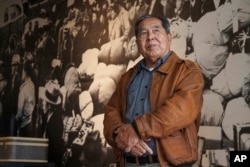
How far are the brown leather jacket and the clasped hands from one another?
35mm

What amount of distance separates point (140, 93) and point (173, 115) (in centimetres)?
21

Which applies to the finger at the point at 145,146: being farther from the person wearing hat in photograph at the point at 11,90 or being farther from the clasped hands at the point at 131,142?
the person wearing hat in photograph at the point at 11,90

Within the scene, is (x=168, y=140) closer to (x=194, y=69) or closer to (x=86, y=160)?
(x=194, y=69)

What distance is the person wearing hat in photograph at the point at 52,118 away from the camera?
9.32ft

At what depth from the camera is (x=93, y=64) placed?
270 centimetres

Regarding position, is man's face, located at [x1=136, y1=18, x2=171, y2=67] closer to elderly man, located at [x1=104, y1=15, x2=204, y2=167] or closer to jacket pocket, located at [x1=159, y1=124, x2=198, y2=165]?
elderly man, located at [x1=104, y1=15, x2=204, y2=167]

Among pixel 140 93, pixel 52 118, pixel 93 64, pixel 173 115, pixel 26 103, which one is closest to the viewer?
pixel 173 115

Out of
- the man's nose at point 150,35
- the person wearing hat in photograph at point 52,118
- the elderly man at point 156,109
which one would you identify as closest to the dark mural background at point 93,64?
the person wearing hat in photograph at point 52,118

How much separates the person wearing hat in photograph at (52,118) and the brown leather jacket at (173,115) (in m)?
1.23

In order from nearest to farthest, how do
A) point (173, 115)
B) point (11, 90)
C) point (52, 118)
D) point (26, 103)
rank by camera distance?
1. point (173, 115)
2. point (52, 118)
3. point (26, 103)
4. point (11, 90)

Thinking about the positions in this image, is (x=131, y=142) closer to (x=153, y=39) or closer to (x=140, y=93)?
(x=140, y=93)

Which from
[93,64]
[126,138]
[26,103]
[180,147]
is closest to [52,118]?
[26,103]

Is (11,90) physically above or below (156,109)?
above

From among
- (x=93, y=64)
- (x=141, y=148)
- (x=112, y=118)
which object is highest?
(x=93, y=64)
